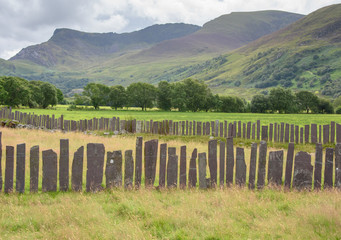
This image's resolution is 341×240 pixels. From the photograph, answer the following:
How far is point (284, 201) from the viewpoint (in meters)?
6.11

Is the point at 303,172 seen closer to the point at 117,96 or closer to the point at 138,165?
the point at 138,165

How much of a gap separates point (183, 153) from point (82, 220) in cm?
313

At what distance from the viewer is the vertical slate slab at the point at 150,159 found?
7.32 meters

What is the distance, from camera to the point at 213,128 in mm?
21219

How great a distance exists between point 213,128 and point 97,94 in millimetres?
72448

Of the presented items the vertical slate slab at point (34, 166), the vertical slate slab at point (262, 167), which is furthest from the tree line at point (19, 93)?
the vertical slate slab at point (262, 167)

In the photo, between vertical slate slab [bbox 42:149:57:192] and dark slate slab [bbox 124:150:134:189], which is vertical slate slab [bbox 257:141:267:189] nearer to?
dark slate slab [bbox 124:150:134:189]

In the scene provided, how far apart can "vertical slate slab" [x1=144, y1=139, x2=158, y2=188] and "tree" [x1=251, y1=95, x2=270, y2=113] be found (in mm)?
78368

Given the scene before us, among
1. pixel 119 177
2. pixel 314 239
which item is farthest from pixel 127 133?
pixel 314 239

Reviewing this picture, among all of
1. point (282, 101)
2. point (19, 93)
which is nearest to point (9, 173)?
point (19, 93)

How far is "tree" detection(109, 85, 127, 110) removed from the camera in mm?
87438

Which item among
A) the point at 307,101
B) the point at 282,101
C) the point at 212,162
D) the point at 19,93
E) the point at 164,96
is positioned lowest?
the point at 212,162

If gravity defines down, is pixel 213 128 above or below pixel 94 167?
above

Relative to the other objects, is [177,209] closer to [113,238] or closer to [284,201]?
[113,238]
